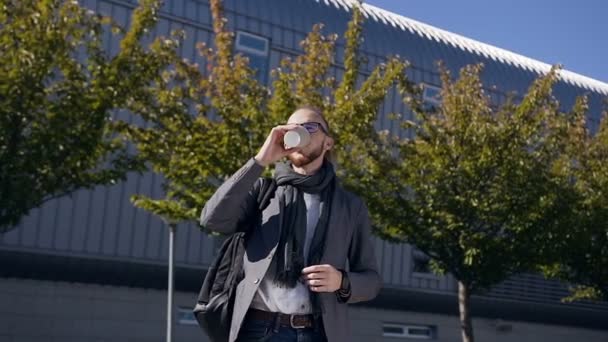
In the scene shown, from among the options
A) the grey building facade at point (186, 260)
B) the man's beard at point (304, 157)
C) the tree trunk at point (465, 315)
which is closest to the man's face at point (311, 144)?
the man's beard at point (304, 157)

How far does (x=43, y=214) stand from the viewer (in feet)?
54.8

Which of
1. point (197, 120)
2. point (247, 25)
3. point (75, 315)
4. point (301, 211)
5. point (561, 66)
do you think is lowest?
point (75, 315)

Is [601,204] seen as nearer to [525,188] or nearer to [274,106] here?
[525,188]

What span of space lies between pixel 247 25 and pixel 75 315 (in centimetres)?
677

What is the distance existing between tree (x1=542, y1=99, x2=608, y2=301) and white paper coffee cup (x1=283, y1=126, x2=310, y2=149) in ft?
39.0

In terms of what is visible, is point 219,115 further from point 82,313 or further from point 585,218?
point 585,218

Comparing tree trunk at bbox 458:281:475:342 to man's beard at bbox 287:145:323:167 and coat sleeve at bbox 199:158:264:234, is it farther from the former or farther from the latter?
coat sleeve at bbox 199:158:264:234

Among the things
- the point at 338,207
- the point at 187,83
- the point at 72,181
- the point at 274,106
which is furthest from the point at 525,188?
the point at 338,207

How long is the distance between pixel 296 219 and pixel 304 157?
0.74 feet

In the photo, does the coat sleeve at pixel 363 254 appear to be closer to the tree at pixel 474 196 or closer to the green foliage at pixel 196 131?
the green foliage at pixel 196 131

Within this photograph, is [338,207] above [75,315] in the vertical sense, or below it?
above

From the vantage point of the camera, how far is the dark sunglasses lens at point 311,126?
11.1ft

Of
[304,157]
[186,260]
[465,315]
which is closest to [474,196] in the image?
[465,315]

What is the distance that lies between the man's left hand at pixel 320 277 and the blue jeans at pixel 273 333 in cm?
16
